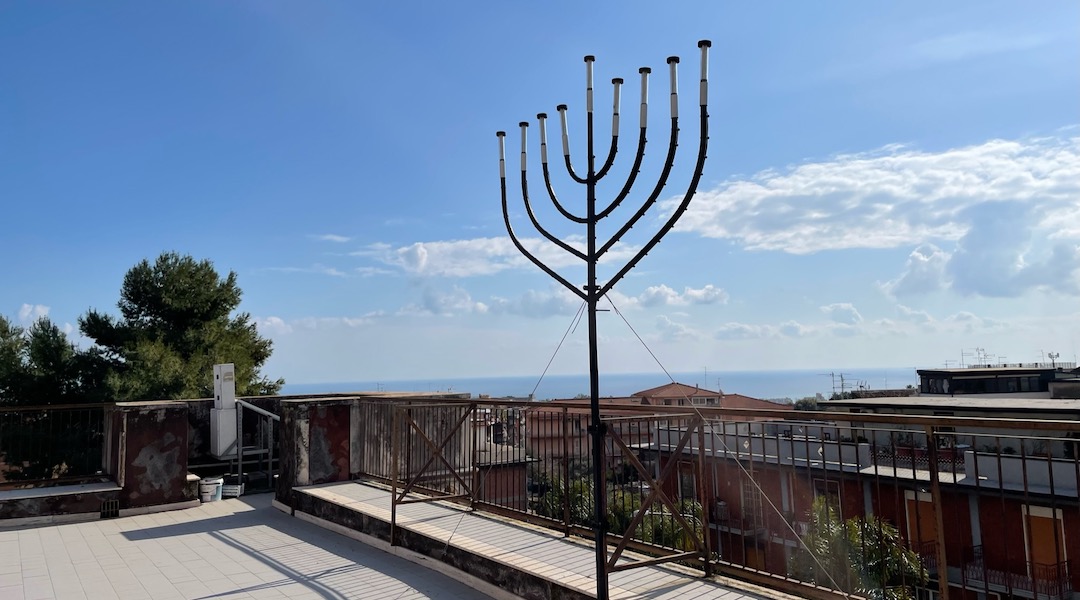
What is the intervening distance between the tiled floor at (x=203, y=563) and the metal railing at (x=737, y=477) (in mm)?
1043

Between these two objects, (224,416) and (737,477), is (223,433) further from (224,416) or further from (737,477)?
(737,477)

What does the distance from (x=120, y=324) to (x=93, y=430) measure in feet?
25.3

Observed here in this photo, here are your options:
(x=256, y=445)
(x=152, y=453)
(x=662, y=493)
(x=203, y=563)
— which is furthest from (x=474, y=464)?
(x=256, y=445)

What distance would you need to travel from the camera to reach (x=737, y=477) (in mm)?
7387

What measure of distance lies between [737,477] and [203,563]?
5.27 meters

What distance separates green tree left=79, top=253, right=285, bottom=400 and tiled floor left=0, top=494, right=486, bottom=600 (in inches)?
628

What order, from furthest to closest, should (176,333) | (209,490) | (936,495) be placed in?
(176,333) → (209,490) → (936,495)

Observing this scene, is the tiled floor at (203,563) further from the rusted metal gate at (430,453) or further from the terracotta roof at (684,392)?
the terracotta roof at (684,392)

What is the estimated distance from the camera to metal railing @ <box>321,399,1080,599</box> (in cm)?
371

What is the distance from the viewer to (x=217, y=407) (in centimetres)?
1055

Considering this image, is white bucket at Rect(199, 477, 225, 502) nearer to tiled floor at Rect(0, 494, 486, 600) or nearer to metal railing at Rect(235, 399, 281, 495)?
metal railing at Rect(235, 399, 281, 495)

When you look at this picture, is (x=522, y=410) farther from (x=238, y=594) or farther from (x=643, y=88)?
(x=643, y=88)

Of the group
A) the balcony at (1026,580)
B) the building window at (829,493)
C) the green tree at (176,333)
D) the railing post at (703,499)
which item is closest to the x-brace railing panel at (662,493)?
the railing post at (703,499)

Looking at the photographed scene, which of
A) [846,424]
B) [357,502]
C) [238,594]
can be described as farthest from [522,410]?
[846,424]
